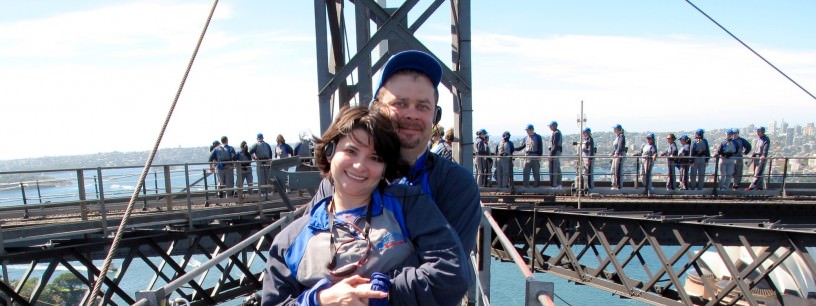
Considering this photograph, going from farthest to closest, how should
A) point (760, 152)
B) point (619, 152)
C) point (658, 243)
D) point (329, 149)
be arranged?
point (619, 152), point (760, 152), point (658, 243), point (329, 149)

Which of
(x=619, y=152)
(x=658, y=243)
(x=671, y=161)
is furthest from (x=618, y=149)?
(x=658, y=243)

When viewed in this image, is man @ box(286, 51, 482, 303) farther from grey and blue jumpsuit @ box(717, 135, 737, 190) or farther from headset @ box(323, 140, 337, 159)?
grey and blue jumpsuit @ box(717, 135, 737, 190)

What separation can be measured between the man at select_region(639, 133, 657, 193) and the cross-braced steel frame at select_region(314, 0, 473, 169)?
393 inches

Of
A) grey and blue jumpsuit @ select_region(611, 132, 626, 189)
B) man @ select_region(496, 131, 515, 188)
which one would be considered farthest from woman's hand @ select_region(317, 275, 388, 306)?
grey and blue jumpsuit @ select_region(611, 132, 626, 189)

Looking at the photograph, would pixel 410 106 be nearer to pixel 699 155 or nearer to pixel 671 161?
pixel 671 161

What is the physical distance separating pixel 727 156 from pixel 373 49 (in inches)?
509

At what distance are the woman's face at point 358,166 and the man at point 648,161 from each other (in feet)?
46.0

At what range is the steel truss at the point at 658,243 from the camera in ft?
26.2

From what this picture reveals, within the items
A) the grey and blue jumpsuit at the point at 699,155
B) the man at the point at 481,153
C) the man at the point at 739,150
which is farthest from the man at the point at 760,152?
the man at the point at 481,153

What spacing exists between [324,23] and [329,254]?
13.6ft

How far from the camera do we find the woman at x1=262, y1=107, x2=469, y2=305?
1.53m

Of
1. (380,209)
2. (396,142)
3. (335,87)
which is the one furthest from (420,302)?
(335,87)

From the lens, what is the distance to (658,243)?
32.9 ft

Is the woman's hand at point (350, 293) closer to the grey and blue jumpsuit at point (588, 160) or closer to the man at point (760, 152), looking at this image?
the grey and blue jumpsuit at point (588, 160)
